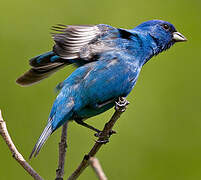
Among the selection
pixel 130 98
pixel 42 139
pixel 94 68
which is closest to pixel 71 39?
pixel 94 68

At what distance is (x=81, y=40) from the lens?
5016mm

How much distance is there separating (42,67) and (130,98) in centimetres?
227

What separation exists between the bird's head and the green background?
5.03 feet

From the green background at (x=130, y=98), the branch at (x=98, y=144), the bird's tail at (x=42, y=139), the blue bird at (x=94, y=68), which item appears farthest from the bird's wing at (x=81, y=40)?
the green background at (x=130, y=98)

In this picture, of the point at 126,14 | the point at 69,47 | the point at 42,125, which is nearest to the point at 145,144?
the point at 42,125

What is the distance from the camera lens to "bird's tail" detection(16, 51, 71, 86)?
568 cm

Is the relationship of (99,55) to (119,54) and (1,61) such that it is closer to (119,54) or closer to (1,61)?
(119,54)

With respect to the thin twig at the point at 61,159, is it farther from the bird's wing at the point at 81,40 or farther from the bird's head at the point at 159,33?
the bird's head at the point at 159,33

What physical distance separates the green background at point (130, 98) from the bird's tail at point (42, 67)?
124 centimetres

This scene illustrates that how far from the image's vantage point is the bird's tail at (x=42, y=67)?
18.6ft

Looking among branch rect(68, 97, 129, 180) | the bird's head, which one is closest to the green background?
the bird's head

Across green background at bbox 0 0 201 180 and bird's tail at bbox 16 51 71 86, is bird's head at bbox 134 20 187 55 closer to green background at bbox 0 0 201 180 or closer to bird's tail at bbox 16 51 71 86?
bird's tail at bbox 16 51 71 86

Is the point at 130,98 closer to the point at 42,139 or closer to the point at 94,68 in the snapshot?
the point at 94,68

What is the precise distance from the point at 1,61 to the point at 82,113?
2475mm
